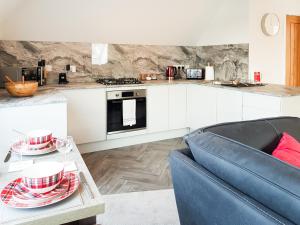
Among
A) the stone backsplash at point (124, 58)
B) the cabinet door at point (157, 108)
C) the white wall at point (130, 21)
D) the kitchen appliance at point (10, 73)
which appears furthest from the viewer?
the cabinet door at point (157, 108)

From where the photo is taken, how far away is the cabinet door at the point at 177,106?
447cm

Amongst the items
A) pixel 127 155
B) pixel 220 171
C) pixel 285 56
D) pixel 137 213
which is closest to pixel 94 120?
pixel 127 155

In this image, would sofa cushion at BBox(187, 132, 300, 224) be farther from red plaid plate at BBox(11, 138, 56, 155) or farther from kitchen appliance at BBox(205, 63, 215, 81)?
kitchen appliance at BBox(205, 63, 215, 81)

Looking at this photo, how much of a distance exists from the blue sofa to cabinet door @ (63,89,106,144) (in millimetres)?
2425

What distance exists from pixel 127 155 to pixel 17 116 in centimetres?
160

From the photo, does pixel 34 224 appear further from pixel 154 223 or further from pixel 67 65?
pixel 67 65

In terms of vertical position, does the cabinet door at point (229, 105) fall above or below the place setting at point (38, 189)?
above

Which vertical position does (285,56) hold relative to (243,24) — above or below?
below

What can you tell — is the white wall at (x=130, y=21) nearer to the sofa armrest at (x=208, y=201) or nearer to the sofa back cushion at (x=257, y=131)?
the sofa back cushion at (x=257, y=131)

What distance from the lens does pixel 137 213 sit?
2.47 meters

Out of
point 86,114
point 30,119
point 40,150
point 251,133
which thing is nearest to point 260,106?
point 251,133

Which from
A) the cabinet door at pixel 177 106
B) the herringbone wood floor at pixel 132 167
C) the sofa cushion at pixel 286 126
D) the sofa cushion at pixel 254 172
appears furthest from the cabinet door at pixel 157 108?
the sofa cushion at pixel 254 172

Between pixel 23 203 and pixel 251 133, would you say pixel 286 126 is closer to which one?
pixel 251 133

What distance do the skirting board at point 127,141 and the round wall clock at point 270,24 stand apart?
1.94 meters
